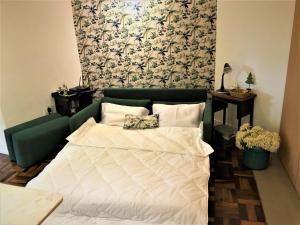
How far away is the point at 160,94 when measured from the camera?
3312 millimetres

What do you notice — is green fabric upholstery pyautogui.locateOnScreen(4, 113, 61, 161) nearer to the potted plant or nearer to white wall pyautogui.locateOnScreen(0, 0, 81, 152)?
white wall pyautogui.locateOnScreen(0, 0, 81, 152)

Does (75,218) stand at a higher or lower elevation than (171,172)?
lower

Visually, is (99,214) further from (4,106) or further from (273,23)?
(273,23)

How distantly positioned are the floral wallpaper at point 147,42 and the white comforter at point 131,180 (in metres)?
1.07

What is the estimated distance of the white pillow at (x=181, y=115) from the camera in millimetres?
2865

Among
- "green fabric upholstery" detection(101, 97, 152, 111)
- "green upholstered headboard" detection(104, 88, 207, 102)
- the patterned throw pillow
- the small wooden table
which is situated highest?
"green upholstered headboard" detection(104, 88, 207, 102)

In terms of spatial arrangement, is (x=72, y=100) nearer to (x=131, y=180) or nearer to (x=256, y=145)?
(x=131, y=180)

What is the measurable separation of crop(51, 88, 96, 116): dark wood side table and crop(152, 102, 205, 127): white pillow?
1276 millimetres

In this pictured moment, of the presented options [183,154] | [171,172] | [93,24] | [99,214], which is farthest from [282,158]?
[93,24]

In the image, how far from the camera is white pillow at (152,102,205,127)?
2.87 metres

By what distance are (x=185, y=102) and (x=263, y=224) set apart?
174 centimetres

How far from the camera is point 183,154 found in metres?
2.27

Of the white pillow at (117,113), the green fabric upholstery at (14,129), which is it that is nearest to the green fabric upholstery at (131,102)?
the white pillow at (117,113)

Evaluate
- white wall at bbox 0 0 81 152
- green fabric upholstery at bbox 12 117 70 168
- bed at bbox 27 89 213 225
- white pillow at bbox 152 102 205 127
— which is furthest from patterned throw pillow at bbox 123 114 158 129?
white wall at bbox 0 0 81 152
